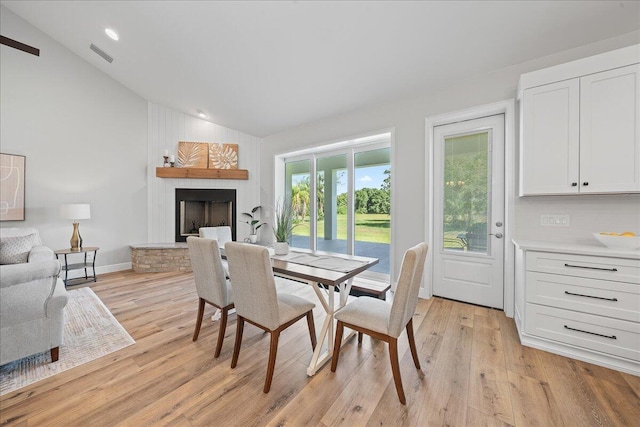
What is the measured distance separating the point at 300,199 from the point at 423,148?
2460 millimetres

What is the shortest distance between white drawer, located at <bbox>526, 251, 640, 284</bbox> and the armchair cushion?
4.86 meters

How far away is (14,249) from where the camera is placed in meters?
2.59

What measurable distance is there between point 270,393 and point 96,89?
5.44 m

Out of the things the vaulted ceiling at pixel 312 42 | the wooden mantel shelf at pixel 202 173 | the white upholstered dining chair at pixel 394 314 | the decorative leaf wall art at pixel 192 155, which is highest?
the vaulted ceiling at pixel 312 42

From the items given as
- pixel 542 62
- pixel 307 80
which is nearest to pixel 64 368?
pixel 307 80

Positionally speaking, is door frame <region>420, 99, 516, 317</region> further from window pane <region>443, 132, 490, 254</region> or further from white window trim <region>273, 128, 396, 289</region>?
white window trim <region>273, 128, 396, 289</region>

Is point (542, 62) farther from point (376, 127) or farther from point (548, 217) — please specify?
point (376, 127)

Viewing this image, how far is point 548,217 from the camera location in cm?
236

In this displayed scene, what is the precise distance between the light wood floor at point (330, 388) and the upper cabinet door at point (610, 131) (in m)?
1.40

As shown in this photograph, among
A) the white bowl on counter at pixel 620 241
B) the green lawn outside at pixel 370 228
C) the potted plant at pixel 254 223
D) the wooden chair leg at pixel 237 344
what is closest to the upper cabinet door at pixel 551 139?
the white bowl on counter at pixel 620 241

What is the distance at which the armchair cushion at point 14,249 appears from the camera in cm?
254

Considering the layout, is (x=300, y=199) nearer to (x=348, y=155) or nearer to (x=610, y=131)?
(x=348, y=155)

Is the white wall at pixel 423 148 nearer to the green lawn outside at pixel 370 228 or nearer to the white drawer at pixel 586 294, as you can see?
the green lawn outside at pixel 370 228

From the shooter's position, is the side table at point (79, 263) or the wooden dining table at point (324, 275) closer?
the wooden dining table at point (324, 275)
